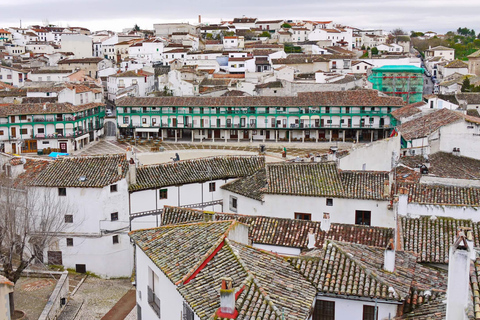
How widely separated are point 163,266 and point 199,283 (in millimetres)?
1719

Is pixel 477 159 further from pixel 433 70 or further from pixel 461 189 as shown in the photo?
pixel 433 70

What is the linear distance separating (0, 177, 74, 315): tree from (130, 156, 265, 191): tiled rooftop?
4498mm

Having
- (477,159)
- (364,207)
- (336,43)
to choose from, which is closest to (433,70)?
(336,43)

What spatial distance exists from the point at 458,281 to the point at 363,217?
58.2 ft

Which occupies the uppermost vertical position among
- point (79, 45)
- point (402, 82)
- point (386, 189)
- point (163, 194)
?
point (79, 45)

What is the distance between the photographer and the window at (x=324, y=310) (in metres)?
13.9

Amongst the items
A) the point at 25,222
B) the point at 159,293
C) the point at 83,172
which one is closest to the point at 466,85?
the point at 83,172

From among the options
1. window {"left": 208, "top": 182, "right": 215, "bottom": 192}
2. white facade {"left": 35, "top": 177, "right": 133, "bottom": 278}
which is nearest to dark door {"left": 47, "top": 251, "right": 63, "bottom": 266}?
white facade {"left": 35, "top": 177, "right": 133, "bottom": 278}

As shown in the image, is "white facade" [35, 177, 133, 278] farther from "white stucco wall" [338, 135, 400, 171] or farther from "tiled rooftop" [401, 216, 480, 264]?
"tiled rooftop" [401, 216, 480, 264]

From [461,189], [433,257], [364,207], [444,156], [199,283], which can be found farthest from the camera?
[444,156]

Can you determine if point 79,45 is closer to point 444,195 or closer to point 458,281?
point 444,195

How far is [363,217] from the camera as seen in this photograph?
1097 inches

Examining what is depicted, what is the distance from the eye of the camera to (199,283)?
13.3 metres

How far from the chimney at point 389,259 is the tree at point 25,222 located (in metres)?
15.4
